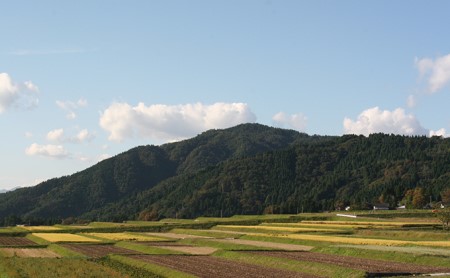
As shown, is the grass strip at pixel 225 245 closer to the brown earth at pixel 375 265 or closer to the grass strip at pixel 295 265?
the grass strip at pixel 295 265

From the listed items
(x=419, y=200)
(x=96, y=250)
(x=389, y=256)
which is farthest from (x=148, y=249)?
(x=419, y=200)

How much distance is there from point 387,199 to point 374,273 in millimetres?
166689

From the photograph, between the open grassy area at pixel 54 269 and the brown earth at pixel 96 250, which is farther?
the brown earth at pixel 96 250

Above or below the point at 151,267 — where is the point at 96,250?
above

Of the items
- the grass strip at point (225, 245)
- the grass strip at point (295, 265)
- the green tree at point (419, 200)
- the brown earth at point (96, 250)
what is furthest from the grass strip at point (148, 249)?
the green tree at point (419, 200)

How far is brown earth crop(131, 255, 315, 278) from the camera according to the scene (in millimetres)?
41031

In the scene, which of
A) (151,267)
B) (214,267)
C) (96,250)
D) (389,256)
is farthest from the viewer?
(96,250)

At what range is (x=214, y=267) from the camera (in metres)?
46.6

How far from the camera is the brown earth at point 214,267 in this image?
4103 cm

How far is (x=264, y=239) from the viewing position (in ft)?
267

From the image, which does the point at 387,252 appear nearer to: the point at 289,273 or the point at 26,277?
the point at 289,273

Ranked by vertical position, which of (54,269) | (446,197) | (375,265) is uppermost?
(446,197)

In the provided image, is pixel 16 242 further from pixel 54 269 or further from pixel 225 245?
pixel 54 269

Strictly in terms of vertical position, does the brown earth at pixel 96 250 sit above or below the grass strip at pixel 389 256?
above
